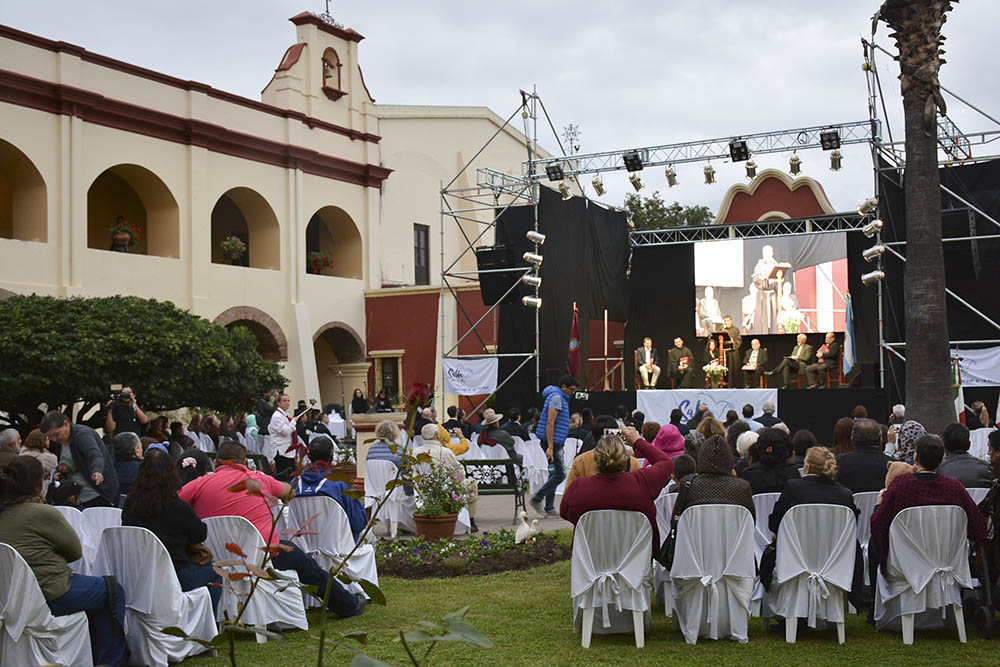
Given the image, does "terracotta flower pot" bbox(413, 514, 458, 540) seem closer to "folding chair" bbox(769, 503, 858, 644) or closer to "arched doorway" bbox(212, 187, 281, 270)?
"folding chair" bbox(769, 503, 858, 644)

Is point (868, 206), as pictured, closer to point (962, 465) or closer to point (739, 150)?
point (739, 150)

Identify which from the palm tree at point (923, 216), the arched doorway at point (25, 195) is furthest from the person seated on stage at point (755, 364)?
the arched doorway at point (25, 195)

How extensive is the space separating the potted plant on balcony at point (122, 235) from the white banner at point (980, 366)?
53.7 feet

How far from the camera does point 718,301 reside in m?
23.2

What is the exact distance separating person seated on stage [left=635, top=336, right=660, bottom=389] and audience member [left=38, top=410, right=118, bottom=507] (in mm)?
16077

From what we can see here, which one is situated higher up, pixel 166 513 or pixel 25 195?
pixel 25 195

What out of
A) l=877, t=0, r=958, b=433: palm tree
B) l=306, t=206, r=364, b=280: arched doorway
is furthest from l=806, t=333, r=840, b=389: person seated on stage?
l=306, t=206, r=364, b=280: arched doorway

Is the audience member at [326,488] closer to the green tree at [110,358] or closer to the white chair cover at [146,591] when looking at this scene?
the white chair cover at [146,591]

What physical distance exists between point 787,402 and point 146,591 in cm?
1525

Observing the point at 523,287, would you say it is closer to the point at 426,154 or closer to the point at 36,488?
the point at 426,154

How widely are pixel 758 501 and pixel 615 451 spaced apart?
1261 mm

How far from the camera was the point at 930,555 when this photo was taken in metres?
5.80

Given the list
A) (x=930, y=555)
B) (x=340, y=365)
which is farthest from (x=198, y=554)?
(x=340, y=365)

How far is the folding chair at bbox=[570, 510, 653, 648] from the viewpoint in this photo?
19.4ft
